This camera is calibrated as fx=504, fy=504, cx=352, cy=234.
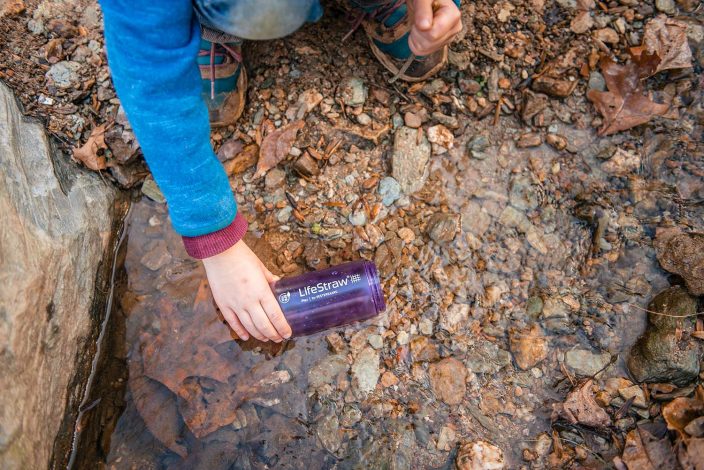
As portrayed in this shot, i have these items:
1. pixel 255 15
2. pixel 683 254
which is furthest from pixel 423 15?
pixel 683 254

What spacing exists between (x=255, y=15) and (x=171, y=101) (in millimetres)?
375

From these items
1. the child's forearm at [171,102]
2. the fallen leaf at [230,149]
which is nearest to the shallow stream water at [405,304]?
the fallen leaf at [230,149]

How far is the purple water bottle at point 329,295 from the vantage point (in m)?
1.95

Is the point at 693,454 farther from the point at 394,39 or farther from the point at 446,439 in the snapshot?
the point at 394,39

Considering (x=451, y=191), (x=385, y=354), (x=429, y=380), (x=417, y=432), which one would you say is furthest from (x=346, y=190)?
(x=417, y=432)

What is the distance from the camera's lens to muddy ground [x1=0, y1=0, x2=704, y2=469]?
6.55ft

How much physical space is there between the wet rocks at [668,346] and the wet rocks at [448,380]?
70 centimetres

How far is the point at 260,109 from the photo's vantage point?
2.33 meters

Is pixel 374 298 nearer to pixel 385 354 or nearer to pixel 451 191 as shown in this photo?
pixel 385 354

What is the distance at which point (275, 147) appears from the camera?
2271 mm

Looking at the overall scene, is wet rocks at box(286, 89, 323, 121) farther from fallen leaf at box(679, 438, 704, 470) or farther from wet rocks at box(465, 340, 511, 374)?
fallen leaf at box(679, 438, 704, 470)

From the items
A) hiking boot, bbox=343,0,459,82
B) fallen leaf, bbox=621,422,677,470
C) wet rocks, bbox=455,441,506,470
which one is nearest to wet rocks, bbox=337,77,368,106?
hiking boot, bbox=343,0,459,82

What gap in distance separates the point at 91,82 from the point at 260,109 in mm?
750

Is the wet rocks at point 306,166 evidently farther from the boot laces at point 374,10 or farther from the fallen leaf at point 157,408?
the fallen leaf at point 157,408
